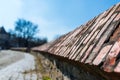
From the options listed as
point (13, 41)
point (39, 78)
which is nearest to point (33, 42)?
point (13, 41)

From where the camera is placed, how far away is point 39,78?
38.7ft

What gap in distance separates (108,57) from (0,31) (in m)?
101

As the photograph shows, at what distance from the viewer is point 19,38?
85.4 metres

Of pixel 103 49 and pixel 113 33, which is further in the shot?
pixel 113 33

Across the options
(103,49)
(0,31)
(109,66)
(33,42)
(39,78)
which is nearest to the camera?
(109,66)

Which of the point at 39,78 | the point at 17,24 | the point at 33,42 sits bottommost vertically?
the point at 39,78

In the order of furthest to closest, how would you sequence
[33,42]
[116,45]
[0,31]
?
1. [0,31]
2. [33,42]
3. [116,45]

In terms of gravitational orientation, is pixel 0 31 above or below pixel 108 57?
above

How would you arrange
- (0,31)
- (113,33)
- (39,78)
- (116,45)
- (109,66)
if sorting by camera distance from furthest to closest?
(0,31) → (39,78) → (113,33) → (116,45) → (109,66)

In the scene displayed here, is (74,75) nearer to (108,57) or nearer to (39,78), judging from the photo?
(108,57)

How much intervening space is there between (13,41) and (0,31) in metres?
10.7

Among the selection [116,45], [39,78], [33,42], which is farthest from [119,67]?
[33,42]

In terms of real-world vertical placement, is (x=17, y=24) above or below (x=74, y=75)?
above

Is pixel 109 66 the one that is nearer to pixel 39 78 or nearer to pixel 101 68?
pixel 101 68
